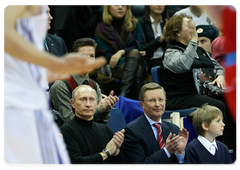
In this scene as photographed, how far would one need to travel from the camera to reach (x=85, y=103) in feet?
9.54

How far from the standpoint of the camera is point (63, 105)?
3.15 metres

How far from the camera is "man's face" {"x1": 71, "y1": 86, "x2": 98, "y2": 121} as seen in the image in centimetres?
A: 288

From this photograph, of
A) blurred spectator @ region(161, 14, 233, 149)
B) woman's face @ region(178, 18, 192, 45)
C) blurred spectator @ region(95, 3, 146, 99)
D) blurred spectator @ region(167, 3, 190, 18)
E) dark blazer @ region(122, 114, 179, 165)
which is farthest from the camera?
blurred spectator @ region(167, 3, 190, 18)

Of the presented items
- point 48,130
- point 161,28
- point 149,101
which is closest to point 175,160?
point 149,101

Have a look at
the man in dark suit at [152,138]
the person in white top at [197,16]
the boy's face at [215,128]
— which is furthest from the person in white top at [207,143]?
the person in white top at [197,16]

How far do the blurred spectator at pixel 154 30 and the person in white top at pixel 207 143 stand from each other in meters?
1.33

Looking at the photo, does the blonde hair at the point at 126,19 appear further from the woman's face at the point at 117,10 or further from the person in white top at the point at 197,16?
the person in white top at the point at 197,16

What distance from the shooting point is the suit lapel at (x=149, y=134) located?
2.97m

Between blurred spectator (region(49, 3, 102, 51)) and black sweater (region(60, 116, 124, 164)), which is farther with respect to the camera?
blurred spectator (region(49, 3, 102, 51))

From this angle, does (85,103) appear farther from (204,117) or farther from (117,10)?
(117,10)

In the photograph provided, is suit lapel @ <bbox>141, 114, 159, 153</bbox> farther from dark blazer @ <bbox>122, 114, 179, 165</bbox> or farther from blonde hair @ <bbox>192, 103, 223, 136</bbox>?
blonde hair @ <bbox>192, 103, 223, 136</bbox>

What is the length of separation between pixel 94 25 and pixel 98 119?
1721mm

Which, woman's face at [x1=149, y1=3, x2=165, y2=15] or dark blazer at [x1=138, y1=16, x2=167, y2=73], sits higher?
woman's face at [x1=149, y1=3, x2=165, y2=15]

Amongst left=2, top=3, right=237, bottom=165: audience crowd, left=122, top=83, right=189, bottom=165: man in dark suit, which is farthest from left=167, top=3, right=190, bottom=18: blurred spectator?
left=122, top=83, right=189, bottom=165: man in dark suit
